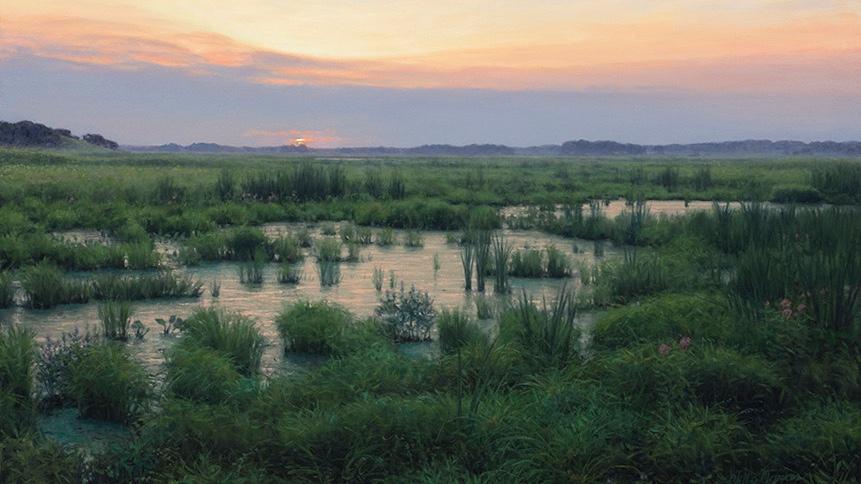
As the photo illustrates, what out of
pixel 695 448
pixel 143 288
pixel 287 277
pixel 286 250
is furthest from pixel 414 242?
pixel 695 448

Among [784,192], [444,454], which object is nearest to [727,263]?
[444,454]

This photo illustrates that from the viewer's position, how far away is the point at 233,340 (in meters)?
7.63

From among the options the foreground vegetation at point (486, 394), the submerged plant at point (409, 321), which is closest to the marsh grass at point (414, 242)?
the foreground vegetation at point (486, 394)

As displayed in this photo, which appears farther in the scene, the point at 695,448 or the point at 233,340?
the point at 233,340

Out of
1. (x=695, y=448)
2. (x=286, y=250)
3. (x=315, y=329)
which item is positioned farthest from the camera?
(x=286, y=250)

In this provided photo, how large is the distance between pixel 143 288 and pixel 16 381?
482cm

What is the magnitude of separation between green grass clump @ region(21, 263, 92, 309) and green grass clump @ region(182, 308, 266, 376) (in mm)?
3399

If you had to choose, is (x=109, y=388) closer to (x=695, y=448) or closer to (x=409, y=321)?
(x=409, y=321)

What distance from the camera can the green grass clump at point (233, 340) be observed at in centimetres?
750

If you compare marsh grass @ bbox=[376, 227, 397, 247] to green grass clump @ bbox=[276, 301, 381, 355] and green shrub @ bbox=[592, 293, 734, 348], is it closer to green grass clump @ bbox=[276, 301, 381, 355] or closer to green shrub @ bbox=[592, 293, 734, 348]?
green grass clump @ bbox=[276, 301, 381, 355]

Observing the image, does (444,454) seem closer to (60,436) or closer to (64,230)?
(60,436)

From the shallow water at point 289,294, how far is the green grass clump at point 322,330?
0.16 meters

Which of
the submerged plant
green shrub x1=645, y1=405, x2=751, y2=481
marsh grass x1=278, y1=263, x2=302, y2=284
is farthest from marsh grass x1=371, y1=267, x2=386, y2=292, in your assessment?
green shrub x1=645, y1=405, x2=751, y2=481

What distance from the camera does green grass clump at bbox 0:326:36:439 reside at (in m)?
5.81
